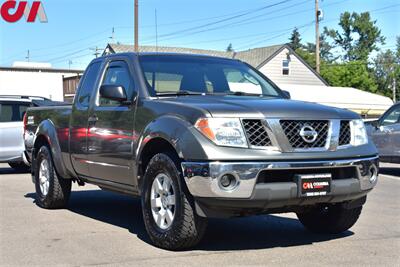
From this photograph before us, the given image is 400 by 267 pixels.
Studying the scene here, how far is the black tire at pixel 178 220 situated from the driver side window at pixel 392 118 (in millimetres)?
9426

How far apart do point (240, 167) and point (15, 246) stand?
246cm

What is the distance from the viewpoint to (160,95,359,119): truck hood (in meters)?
5.39

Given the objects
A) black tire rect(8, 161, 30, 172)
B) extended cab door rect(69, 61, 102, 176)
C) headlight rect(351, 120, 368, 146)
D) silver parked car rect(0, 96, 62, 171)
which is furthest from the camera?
black tire rect(8, 161, 30, 172)

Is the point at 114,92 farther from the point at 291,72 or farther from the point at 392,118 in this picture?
the point at 291,72

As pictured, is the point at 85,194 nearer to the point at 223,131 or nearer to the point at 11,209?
the point at 11,209

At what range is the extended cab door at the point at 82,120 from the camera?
7234 mm

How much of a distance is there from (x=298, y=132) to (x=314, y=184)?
49 centimetres

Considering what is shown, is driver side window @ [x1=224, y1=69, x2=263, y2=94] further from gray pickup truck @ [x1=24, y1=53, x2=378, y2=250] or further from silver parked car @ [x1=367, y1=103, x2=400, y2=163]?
silver parked car @ [x1=367, y1=103, x2=400, y2=163]

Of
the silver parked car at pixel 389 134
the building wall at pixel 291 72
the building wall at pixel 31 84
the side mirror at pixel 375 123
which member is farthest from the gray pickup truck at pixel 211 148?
the building wall at pixel 291 72

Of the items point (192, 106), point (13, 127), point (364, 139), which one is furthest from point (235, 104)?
point (13, 127)

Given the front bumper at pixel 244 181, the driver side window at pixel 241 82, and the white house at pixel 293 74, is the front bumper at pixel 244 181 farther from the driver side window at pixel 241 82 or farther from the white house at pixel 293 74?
the white house at pixel 293 74

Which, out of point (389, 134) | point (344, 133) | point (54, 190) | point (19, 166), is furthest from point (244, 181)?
point (19, 166)

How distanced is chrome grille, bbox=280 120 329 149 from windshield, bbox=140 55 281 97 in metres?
1.21

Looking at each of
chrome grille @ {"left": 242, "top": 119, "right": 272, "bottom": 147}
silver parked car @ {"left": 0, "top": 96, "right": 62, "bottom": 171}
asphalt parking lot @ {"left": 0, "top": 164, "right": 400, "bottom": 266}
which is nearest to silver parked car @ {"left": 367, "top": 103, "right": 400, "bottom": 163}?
asphalt parking lot @ {"left": 0, "top": 164, "right": 400, "bottom": 266}
